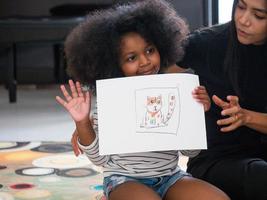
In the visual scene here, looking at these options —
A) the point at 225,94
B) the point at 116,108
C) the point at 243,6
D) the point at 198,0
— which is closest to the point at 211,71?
the point at 225,94

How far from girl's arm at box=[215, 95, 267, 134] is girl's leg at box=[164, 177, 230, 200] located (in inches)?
4.9

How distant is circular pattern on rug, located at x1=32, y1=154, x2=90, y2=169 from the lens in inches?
64.0

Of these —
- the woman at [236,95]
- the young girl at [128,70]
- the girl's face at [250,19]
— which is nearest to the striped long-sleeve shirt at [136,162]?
the young girl at [128,70]

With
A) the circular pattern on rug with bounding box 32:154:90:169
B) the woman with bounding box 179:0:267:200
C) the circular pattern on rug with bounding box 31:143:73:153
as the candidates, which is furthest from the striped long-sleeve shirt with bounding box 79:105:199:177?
the circular pattern on rug with bounding box 31:143:73:153

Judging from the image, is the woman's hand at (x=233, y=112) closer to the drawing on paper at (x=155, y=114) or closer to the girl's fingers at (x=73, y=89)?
the drawing on paper at (x=155, y=114)

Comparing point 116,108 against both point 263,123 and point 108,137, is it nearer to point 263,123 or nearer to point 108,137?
point 108,137

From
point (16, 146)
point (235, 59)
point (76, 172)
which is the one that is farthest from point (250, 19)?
point (16, 146)

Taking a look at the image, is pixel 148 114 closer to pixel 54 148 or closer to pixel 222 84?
pixel 222 84

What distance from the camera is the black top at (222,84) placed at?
1.17 metres


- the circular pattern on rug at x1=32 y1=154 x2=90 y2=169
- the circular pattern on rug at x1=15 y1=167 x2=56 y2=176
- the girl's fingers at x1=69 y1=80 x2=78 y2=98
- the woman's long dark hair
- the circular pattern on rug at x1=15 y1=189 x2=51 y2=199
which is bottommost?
the circular pattern on rug at x1=15 y1=189 x2=51 y2=199

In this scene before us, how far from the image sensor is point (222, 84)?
1217 mm

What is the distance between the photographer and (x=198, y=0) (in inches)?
116

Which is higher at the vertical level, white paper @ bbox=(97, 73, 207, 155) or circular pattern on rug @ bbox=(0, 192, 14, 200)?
white paper @ bbox=(97, 73, 207, 155)

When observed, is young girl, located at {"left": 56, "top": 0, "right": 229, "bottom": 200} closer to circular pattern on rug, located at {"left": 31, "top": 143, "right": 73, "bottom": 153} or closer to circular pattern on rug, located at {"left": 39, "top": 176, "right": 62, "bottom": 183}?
circular pattern on rug, located at {"left": 39, "top": 176, "right": 62, "bottom": 183}
